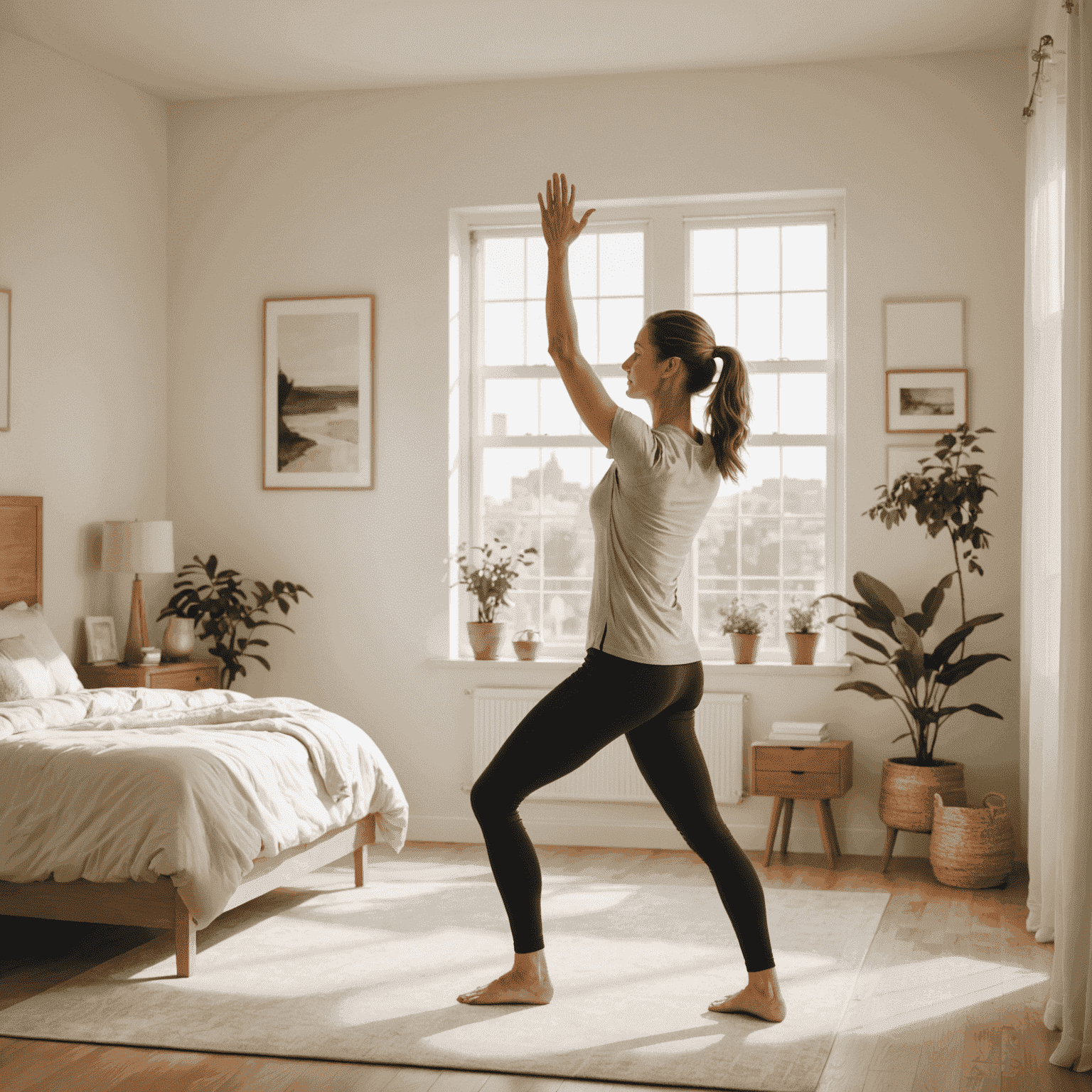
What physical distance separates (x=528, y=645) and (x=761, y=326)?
172cm

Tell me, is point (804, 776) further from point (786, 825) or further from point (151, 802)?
point (151, 802)

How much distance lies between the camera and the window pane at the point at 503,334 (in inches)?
226

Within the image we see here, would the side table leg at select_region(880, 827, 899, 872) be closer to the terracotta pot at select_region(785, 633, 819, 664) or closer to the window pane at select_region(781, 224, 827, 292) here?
the terracotta pot at select_region(785, 633, 819, 664)

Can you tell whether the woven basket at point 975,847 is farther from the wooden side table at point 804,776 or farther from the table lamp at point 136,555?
the table lamp at point 136,555

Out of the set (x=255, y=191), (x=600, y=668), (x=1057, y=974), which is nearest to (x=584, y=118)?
(x=255, y=191)

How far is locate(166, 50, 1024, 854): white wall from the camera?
5086mm

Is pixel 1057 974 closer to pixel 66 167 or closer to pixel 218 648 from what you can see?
pixel 218 648

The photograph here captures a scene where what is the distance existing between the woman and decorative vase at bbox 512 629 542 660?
101 inches

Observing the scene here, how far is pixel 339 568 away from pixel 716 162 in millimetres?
2399

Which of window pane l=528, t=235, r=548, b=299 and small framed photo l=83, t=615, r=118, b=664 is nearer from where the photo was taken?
small framed photo l=83, t=615, r=118, b=664

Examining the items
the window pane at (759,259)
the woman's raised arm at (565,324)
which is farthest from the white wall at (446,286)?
the woman's raised arm at (565,324)

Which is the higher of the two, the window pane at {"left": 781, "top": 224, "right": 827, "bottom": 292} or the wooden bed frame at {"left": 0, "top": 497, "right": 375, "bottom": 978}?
the window pane at {"left": 781, "top": 224, "right": 827, "bottom": 292}

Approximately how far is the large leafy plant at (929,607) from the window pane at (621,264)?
4.84ft

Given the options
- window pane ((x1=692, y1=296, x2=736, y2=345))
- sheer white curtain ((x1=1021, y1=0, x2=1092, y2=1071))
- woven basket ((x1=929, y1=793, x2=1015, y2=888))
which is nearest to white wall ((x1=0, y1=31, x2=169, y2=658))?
window pane ((x1=692, y1=296, x2=736, y2=345))
